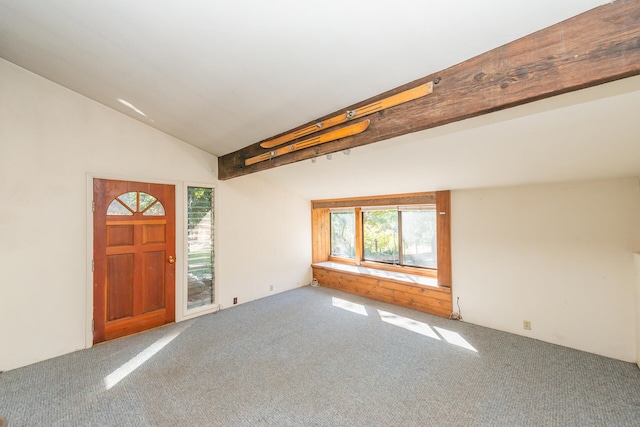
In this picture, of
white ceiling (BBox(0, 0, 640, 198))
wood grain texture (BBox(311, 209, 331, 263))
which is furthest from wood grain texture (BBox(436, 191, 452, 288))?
wood grain texture (BBox(311, 209, 331, 263))

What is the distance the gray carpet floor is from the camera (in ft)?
6.17

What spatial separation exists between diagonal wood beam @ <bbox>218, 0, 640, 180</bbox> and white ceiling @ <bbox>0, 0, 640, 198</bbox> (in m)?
0.06

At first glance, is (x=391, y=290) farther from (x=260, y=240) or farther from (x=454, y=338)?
(x=260, y=240)

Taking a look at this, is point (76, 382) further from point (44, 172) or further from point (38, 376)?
point (44, 172)

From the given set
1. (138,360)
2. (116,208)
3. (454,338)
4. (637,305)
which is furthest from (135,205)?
(637,305)

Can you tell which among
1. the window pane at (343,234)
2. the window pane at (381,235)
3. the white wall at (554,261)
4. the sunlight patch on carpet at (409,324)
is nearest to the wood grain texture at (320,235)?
the window pane at (343,234)

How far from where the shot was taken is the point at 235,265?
4.23 metres

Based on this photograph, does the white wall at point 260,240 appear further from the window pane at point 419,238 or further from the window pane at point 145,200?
the window pane at point 419,238

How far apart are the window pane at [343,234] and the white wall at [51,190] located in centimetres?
346

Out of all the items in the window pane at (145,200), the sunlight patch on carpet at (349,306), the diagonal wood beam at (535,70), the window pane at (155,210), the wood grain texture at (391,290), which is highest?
the diagonal wood beam at (535,70)

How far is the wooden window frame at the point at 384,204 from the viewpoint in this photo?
3.78 metres

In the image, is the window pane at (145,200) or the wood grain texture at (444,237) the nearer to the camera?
the window pane at (145,200)

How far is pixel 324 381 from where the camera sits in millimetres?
2285

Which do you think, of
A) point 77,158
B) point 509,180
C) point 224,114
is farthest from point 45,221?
point 509,180
